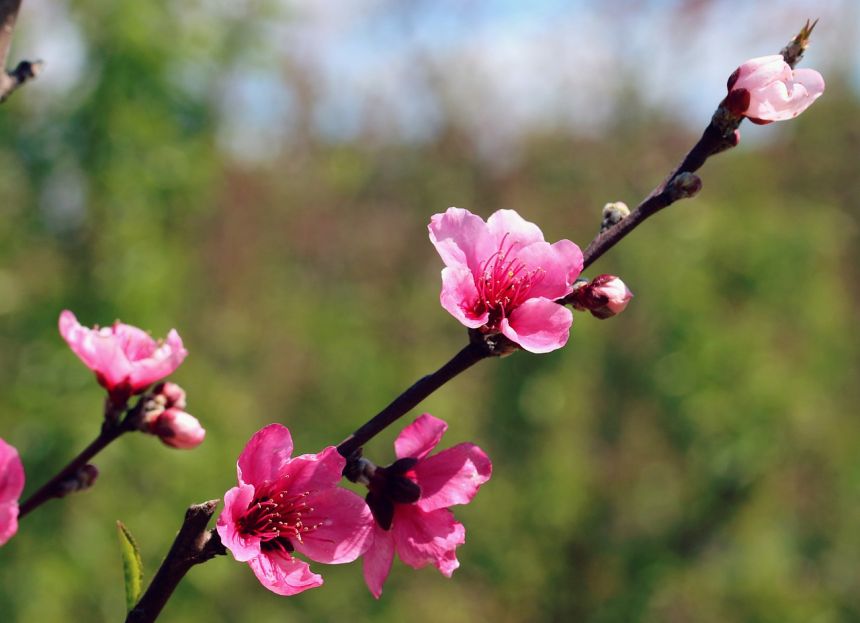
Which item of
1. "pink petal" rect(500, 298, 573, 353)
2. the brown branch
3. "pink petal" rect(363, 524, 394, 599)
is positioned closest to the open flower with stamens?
"pink petal" rect(500, 298, 573, 353)

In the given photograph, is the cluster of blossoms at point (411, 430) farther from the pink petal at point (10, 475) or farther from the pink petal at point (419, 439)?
the pink petal at point (10, 475)

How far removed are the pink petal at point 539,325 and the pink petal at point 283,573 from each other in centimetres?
26

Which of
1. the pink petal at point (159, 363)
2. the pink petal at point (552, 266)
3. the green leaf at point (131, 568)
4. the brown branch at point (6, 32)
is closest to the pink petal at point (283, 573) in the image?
the green leaf at point (131, 568)

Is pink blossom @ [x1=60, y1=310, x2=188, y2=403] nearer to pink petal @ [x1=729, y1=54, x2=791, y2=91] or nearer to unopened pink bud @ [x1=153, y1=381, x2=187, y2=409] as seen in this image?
unopened pink bud @ [x1=153, y1=381, x2=187, y2=409]

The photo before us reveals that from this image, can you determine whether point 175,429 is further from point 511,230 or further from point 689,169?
point 689,169

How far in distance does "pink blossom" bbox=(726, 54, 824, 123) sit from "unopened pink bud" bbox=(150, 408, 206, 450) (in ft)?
1.94

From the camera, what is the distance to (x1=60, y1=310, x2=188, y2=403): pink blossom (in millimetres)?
875

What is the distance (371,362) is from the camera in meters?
4.52

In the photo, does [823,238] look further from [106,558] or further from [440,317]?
[106,558]

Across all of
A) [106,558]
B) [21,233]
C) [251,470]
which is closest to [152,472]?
[106,558]

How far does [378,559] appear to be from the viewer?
2.71ft

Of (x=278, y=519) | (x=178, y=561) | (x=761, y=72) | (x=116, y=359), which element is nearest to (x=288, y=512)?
(x=278, y=519)

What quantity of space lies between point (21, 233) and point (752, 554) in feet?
10.5

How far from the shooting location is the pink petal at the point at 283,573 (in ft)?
2.35
